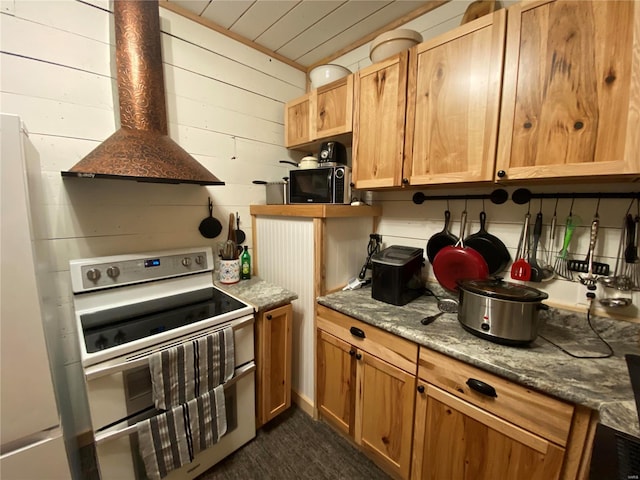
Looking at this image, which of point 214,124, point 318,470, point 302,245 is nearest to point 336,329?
point 302,245

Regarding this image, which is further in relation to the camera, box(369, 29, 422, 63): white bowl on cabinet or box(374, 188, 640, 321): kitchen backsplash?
box(369, 29, 422, 63): white bowl on cabinet

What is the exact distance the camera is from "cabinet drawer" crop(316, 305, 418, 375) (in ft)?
3.80

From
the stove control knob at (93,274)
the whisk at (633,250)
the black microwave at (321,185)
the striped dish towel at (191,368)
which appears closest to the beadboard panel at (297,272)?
the black microwave at (321,185)

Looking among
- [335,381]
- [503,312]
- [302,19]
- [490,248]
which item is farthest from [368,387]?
[302,19]

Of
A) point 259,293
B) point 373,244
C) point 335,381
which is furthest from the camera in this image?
point 373,244

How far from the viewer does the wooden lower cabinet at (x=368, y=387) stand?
47.1 inches

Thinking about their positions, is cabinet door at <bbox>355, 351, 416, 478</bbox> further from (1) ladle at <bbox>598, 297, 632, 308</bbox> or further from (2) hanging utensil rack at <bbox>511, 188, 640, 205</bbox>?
(2) hanging utensil rack at <bbox>511, 188, 640, 205</bbox>

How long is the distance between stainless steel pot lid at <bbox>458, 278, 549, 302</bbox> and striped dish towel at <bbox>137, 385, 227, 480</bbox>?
1.25 m

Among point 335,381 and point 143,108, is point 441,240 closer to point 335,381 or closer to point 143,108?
point 335,381

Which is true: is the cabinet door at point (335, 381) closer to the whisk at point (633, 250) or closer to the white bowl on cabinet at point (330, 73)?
the whisk at point (633, 250)

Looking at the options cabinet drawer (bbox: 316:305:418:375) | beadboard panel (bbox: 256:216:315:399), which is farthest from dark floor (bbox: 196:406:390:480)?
cabinet drawer (bbox: 316:305:418:375)

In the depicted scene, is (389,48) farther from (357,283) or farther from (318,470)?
(318,470)

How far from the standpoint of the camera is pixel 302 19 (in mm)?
1652

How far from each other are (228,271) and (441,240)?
1415mm
